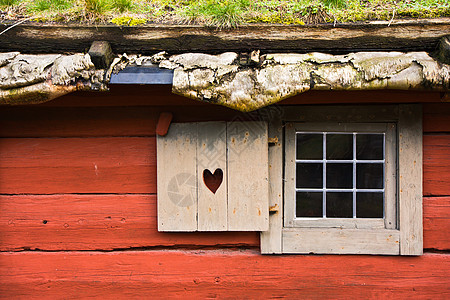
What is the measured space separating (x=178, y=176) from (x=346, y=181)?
1.09m

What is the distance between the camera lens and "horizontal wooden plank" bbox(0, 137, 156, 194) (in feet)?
6.71

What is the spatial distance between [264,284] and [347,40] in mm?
1494

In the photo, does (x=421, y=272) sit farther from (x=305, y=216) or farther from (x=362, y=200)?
(x=305, y=216)

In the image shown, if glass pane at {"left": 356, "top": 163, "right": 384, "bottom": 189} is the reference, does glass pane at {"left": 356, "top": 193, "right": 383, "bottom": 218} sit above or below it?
below

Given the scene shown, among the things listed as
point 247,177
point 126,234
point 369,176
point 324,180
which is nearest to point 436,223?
point 369,176

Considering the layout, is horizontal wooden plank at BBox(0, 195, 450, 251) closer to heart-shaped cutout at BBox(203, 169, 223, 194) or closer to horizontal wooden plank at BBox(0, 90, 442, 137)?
heart-shaped cutout at BBox(203, 169, 223, 194)

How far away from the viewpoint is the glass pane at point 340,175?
2.14 meters

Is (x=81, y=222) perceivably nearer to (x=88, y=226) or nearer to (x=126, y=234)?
(x=88, y=226)

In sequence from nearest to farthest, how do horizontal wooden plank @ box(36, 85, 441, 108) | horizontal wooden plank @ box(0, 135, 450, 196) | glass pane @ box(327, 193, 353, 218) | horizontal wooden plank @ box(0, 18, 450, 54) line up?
horizontal wooden plank @ box(0, 18, 450, 54), horizontal wooden plank @ box(36, 85, 441, 108), horizontal wooden plank @ box(0, 135, 450, 196), glass pane @ box(327, 193, 353, 218)

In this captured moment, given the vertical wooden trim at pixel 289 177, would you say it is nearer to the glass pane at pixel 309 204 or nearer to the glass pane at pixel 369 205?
the glass pane at pixel 309 204

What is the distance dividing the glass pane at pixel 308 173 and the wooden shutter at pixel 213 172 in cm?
31

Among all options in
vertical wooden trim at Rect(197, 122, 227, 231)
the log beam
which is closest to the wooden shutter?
vertical wooden trim at Rect(197, 122, 227, 231)

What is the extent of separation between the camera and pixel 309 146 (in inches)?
83.9

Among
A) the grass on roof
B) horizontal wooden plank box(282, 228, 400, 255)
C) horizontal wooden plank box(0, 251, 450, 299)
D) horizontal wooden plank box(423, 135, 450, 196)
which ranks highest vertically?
the grass on roof
